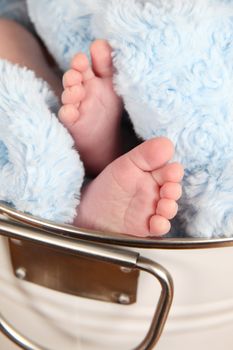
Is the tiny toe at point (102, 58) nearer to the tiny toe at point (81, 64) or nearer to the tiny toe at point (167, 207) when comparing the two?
the tiny toe at point (81, 64)

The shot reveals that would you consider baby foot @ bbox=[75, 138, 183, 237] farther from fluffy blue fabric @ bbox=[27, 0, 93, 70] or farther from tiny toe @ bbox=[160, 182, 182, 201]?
fluffy blue fabric @ bbox=[27, 0, 93, 70]

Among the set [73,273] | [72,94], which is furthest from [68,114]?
[73,273]

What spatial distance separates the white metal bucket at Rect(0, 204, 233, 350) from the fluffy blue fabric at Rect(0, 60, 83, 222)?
0.05 metres

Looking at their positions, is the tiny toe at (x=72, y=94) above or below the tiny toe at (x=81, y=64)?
below

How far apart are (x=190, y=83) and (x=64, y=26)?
17cm

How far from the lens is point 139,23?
37cm

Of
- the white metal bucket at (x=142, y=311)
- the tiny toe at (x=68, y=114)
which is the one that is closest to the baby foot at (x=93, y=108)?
the tiny toe at (x=68, y=114)

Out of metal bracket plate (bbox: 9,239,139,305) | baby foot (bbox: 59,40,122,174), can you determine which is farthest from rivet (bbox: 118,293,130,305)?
baby foot (bbox: 59,40,122,174)

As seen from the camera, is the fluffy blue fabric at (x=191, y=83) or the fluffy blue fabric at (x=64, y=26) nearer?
the fluffy blue fabric at (x=191, y=83)

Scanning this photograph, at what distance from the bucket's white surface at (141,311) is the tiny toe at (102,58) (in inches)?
5.6

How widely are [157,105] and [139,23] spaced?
0.20ft

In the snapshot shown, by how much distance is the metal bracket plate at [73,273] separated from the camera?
1.26ft

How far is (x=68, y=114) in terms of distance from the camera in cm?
39

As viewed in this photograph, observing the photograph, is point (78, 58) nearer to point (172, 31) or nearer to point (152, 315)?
point (172, 31)
